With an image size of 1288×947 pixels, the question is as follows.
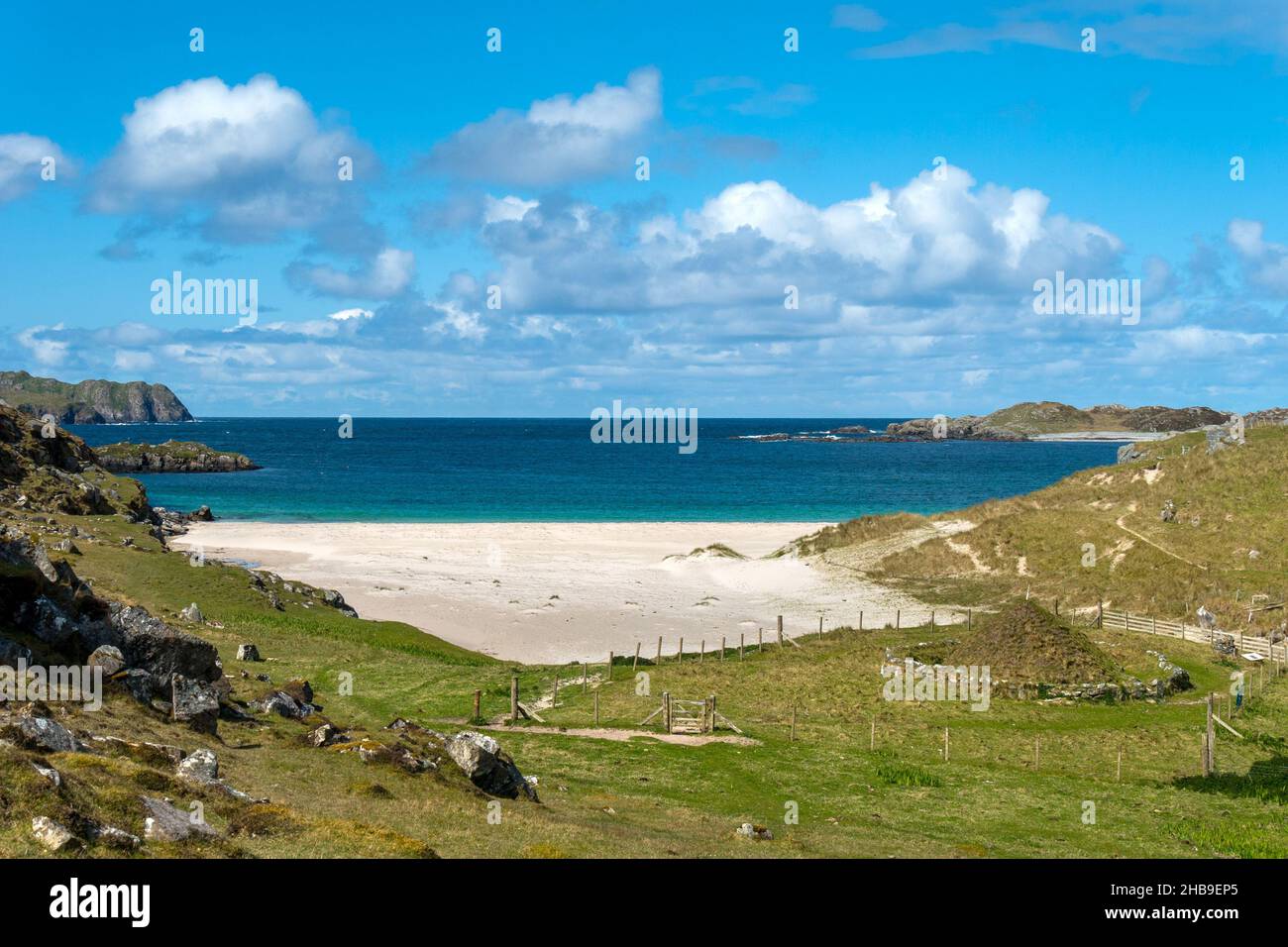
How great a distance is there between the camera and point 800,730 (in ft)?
135

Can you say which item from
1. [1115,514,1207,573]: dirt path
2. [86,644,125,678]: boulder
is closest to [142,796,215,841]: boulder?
[86,644,125,678]: boulder

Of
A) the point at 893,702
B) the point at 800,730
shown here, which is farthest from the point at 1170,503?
the point at 800,730

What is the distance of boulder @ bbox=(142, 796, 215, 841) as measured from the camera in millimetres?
17109

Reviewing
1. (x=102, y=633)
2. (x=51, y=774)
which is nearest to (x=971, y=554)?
(x=102, y=633)

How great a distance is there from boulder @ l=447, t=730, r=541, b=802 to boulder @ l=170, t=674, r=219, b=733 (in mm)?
7275

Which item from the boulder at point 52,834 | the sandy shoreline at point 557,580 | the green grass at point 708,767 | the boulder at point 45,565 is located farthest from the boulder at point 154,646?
the sandy shoreline at point 557,580

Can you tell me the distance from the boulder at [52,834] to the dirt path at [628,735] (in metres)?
24.9

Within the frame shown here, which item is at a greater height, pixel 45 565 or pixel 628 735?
pixel 45 565

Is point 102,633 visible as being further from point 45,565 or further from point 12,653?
point 45,565

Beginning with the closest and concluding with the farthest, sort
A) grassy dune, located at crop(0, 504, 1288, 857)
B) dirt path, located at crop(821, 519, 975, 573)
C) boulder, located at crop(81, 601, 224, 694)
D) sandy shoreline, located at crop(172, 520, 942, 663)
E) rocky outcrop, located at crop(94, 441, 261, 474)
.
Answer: grassy dune, located at crop(0, 504, 1288, 857) < boulder, located at crop(81, 601, 224, 694) < sandy shoreline, located at crop(172, 520, 942, 663) < dirt path, located at crop(821, 519, 975, 573) < rocky outcrop, located at crop(94, 441, 261, 474)

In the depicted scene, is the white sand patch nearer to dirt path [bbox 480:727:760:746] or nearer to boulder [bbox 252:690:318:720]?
dirt path [bbox 480:727:760:746]

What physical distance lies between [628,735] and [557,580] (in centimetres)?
4438

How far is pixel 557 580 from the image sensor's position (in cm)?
8375
